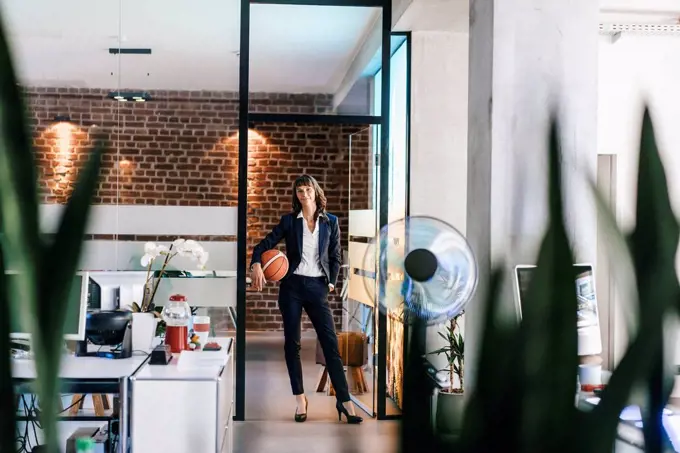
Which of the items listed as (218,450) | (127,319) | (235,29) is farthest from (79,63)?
(218,450)

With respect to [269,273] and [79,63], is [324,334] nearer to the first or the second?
[269,273]

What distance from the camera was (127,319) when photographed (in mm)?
3410

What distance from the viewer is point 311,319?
4.95 m

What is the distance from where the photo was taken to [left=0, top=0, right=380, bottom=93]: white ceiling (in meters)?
4.93

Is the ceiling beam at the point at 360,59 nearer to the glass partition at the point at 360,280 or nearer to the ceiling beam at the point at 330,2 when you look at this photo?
the ceiling beam at the point at 330,2

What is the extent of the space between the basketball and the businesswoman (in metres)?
0.05

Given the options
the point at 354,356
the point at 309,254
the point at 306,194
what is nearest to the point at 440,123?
the point at 306,194

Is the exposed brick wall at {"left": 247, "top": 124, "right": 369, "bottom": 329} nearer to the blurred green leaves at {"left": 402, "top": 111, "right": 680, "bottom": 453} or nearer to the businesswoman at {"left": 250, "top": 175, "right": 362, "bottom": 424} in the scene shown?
the businesswoman at {"left": 250, "top": 175, "right": 362, "bottom": 424}

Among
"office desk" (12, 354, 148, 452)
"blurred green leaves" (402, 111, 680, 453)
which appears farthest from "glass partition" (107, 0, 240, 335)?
"blurred green leaves" (402, 111, 680, 453)

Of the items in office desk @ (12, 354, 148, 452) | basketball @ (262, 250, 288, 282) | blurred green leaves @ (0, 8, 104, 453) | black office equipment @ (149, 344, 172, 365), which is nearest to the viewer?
blurred green leaves @ (0, 8, 104, 453)

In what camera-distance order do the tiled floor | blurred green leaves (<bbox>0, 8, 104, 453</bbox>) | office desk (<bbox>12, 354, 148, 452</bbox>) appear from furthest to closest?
the tiled floor → office desk (<bbox>12, 354, 148, 452</bbox>) → blurred green leaves (<bbox>0, 8, 104, 453</bbox>)

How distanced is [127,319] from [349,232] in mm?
2042

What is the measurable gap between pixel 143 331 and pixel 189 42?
7.85 ft

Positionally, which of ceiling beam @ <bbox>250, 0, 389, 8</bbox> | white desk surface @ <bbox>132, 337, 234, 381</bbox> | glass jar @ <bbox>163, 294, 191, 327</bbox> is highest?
ceiling beam @ <bbox>250, 0, 389, 8</bbox>
